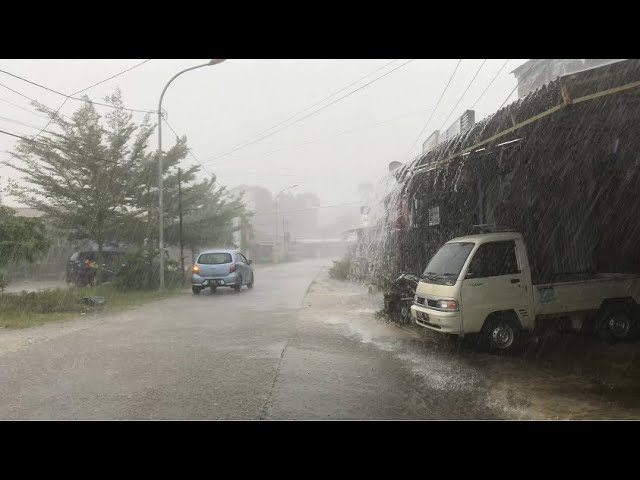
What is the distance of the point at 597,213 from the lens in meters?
10.5

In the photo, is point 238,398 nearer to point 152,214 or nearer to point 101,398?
point 101,398

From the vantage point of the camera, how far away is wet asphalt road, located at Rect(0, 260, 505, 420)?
5168 mm

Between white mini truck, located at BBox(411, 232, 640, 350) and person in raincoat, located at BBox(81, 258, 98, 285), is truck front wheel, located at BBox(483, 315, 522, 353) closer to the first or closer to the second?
white mini truck, located at BBox(411, 232, 640, 350)

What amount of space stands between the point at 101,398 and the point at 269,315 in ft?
22.6

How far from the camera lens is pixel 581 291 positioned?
795 cm

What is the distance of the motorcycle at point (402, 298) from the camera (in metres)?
10.7

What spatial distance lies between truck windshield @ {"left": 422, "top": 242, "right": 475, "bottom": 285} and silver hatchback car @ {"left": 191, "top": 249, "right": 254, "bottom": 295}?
10.2 metres

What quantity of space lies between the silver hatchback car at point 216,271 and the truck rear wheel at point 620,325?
1215 centimetres

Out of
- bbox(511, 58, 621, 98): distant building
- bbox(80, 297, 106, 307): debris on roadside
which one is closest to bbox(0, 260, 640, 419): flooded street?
bbox(80, 297, 106, 307): debris on roadside

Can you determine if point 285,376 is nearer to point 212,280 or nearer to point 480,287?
point 480,287

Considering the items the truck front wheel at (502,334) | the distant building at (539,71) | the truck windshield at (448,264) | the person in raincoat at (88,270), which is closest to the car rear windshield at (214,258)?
the person in raincoat at (88,270)

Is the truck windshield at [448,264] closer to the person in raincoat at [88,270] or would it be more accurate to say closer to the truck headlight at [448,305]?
the truck headlight at [448,305]

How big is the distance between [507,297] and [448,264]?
1057 millimetres
